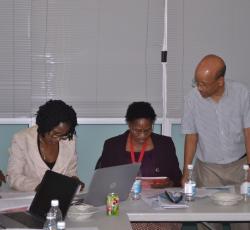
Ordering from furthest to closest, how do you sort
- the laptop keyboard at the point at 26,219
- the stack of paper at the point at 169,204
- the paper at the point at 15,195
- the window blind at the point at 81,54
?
the window blind at the point at 81,54 < the paper at the point at 15,195 < the stack of paper at the point at 169,204 < the laptop keyboard at the point at 26,219

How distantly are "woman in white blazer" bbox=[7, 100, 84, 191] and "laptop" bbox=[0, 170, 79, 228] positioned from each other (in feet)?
2.05

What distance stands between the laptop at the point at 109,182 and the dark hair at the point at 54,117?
22.6 inches

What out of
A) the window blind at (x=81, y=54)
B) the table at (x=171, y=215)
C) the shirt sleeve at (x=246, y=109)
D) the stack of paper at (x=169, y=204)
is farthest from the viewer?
the window blind at (x=81, y=54)

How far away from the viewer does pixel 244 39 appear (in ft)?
16.8

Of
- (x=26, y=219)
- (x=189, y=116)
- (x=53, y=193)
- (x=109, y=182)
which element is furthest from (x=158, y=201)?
(x=189, y=116)

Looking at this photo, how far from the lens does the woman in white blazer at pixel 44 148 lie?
11.7 ft

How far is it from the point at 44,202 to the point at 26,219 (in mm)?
139

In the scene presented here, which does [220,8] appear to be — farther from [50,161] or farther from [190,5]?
[50,161]

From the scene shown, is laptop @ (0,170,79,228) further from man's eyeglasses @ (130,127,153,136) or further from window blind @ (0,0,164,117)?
window blind @ (0,0,164,117)

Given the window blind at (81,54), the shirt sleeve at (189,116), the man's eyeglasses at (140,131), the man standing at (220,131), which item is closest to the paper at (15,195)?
the man's eyeglasses at (140,131)

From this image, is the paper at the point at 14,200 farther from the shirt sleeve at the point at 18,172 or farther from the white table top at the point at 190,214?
the white table top at the point at 190,214

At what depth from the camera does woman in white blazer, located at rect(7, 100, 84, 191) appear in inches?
140

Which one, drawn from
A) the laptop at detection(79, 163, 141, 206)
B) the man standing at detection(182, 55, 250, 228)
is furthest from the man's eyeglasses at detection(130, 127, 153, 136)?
the laptop at detection(79, 163, 141, 206)

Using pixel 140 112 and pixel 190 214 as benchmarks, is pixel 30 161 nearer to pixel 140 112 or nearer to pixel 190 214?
pixel 140 112
